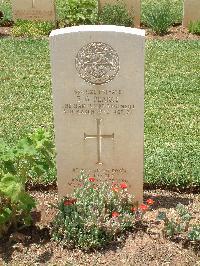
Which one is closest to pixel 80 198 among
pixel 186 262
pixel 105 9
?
A: pixel 186 262

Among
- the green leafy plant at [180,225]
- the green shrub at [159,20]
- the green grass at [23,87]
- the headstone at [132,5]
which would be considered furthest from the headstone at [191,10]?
the green leafy plant at [180,225]

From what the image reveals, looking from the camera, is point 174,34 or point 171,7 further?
point 171,7

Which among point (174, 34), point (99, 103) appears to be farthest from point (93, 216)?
point (174, 34)

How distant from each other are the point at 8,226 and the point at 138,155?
1290 mm

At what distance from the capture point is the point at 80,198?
465 cm

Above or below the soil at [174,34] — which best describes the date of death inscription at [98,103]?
below

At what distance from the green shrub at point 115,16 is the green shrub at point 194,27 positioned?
4.17ft

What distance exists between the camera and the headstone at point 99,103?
4.45m

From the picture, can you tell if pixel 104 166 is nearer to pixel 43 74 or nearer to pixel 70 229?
pixel 70 229

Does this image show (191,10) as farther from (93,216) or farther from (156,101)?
(93,216)

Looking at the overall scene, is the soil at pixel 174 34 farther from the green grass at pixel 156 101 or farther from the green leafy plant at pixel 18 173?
the green leafy plant at pixel 18 173

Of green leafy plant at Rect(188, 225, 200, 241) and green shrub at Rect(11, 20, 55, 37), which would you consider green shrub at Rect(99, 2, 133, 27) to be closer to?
green shrub at Rect(11, 20, 55, 37)

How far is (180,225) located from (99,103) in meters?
1.23

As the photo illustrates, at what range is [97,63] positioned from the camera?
4.53 m
